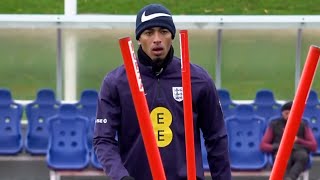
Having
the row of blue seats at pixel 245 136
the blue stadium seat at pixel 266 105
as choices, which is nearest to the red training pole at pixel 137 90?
the row of blue seats at pixel 245 136

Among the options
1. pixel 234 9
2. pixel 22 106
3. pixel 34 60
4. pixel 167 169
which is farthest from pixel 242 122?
pixel 234 9

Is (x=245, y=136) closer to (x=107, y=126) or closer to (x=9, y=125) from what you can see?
(x=9, y=125)

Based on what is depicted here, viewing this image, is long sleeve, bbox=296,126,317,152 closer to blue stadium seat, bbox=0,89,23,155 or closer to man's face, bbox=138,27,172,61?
blue stadium seat, bbox=0,89,23,155

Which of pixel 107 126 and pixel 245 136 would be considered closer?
pixel 107 126

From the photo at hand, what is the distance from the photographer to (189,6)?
2578 cm

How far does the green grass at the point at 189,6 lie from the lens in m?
25.3

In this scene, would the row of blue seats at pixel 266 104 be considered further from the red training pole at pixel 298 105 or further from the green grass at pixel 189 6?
the green grass at pixel 189 6

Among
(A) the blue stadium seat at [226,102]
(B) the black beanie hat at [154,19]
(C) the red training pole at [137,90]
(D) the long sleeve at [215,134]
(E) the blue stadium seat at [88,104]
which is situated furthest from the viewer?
(A) the blue stadium seat at [226,102]

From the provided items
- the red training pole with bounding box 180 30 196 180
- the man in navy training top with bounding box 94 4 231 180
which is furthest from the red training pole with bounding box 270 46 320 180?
the man in navy training top with bounding box 94 4 231 180

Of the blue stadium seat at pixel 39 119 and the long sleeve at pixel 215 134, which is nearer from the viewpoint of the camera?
the long sleeve at pixel 215 134

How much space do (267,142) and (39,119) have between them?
311 centimetres

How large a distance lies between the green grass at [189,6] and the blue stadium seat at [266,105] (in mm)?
14230

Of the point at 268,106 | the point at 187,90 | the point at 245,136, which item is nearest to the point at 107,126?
the point at 187,90

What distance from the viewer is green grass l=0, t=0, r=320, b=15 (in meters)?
25.3
